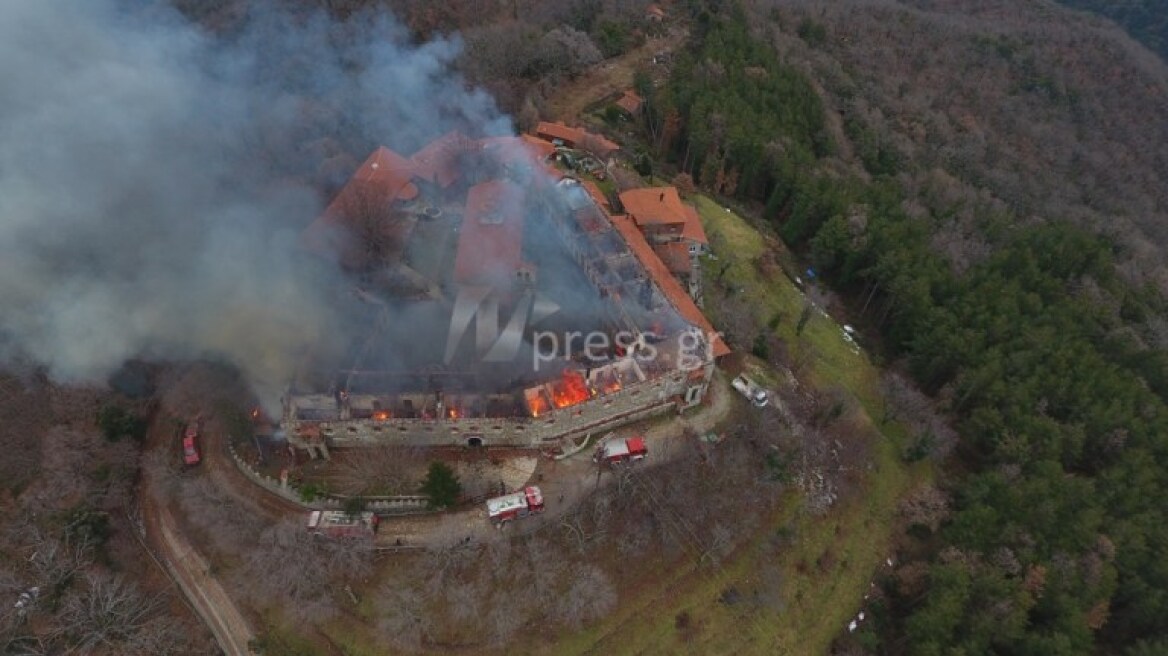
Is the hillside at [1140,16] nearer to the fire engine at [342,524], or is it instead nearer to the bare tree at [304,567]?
the fire engine at [342,524]

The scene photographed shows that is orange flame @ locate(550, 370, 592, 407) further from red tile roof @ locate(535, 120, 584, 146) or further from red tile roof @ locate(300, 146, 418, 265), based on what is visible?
red tile roof @ locate(535, 120, 584, 146)

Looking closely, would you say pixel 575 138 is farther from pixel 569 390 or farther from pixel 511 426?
pixel 511 426

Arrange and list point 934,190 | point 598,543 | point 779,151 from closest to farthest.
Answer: point 598,543 < point 779,151 < point 934,190

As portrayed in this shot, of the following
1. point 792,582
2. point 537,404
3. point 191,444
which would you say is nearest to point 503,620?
→ point 537,404

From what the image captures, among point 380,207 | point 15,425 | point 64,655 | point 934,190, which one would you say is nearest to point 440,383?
point 380,207

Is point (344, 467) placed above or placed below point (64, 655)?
above

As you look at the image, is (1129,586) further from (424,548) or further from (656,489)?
(424,548)

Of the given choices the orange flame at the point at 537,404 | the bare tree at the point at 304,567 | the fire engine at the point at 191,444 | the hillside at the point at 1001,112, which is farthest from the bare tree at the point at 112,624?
the hillside at the point at 1001,112
